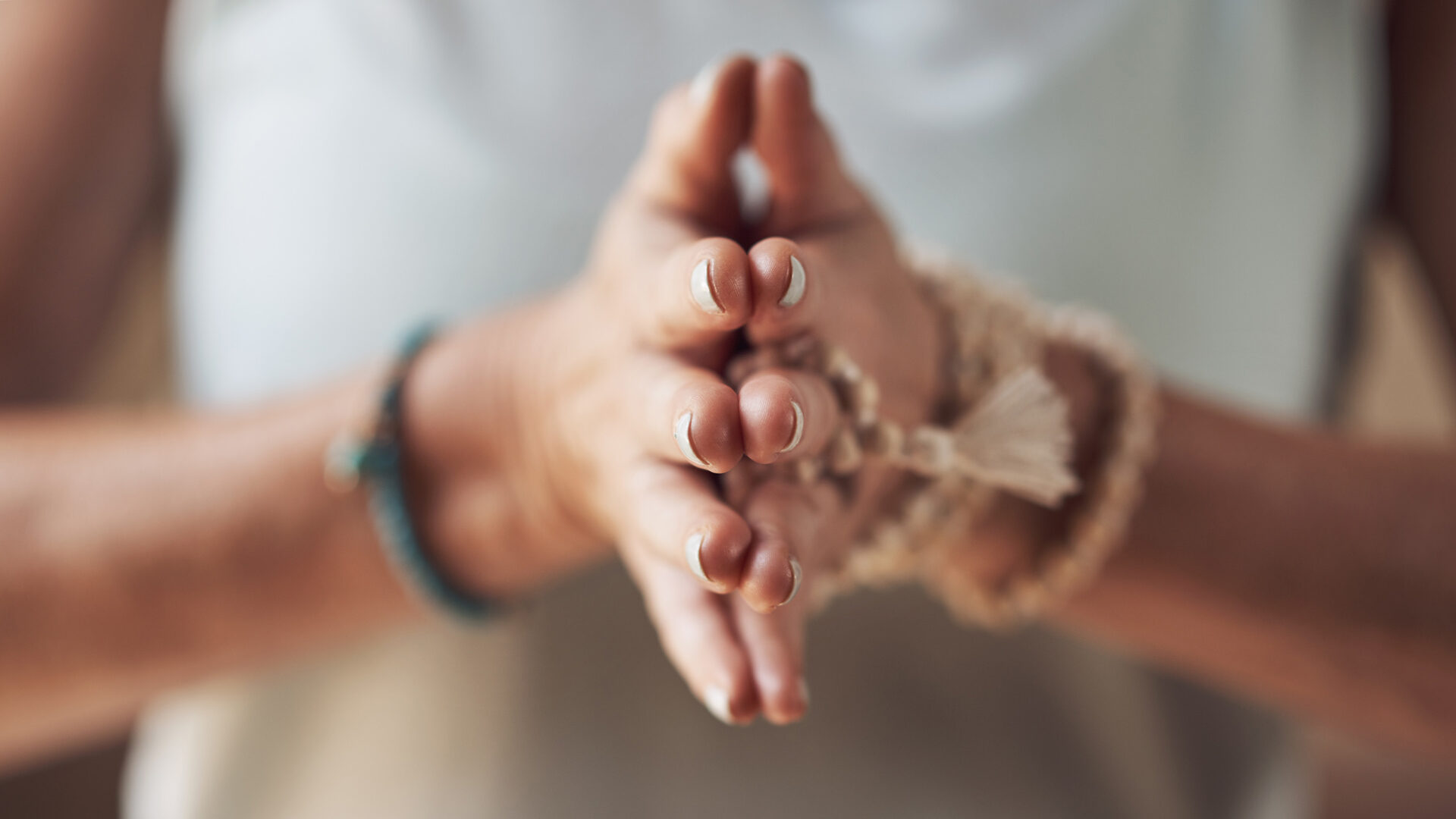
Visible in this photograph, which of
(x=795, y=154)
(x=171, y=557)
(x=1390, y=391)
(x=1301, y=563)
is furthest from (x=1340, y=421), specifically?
(x=171, y=557)

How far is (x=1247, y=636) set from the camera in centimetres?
45

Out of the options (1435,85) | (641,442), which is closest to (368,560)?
(641,442)

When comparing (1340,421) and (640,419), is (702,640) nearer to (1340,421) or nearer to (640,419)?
(640,419)

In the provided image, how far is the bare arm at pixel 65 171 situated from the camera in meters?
0.52

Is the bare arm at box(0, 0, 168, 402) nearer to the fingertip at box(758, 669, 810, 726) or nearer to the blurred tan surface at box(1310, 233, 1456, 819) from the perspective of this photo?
the fingertip at box(758, 669, 810, 726)

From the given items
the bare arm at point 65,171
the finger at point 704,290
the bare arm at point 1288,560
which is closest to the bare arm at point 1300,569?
the bare arm at point 1288,560

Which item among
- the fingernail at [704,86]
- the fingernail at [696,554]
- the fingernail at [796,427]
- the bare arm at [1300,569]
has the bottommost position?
the bare arm at [1300,569]

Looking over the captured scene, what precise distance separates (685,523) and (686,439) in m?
0.03

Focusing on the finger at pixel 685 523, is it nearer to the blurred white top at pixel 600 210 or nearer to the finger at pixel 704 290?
the finger at pixel 704 290

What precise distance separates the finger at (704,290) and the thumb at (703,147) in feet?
0.28

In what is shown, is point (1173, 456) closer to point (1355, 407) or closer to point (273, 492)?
point (273, 492)

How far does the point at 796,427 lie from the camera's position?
0.77 feet

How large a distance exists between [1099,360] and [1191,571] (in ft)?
0.33

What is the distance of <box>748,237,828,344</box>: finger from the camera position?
0.25 m
